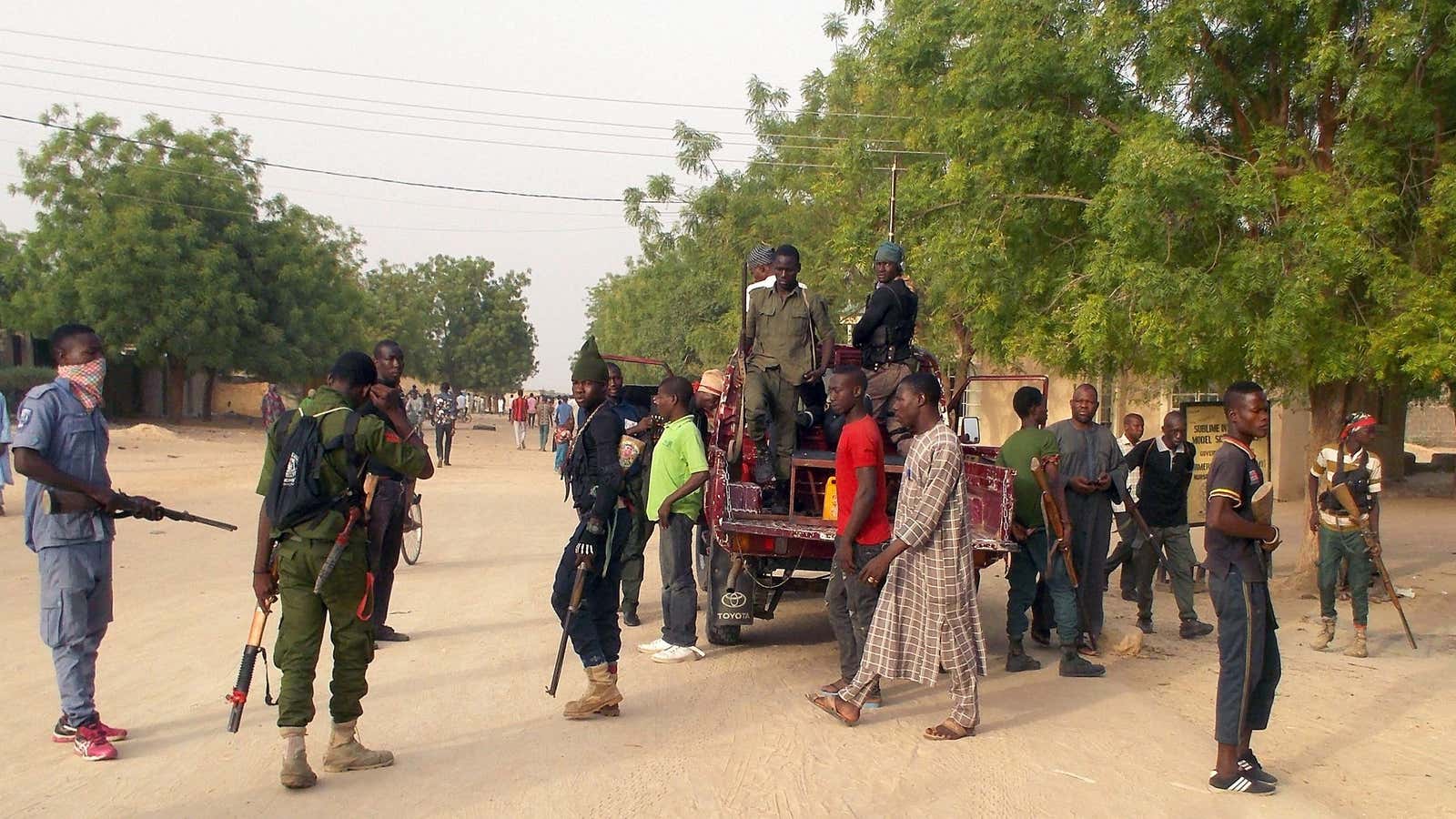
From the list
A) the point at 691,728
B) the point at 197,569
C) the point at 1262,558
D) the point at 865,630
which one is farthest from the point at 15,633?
the point at 1262,558

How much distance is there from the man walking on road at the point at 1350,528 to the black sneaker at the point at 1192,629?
0.78 m

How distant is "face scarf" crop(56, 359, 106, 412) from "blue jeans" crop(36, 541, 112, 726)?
71 cm

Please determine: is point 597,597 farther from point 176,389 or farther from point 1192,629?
point 176,389

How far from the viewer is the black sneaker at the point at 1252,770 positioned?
5.48 metres

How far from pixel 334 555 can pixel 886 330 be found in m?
5.19

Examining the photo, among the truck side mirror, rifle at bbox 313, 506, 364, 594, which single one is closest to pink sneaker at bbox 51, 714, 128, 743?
rifle at bbox 313, 506, 364, 594

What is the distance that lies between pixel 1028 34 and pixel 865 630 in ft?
22.6

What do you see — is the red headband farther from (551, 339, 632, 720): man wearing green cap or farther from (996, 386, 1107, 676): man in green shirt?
(551, 339, 632, 720): man wearing green cap

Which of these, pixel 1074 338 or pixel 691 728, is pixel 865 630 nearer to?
pixel 691 728

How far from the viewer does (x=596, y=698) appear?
6.48 meters

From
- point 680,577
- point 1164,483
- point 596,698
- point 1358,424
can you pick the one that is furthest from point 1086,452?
point 596,698

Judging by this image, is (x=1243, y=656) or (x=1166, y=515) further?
(x=1166, y=515)

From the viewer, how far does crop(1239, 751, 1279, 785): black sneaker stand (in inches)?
216

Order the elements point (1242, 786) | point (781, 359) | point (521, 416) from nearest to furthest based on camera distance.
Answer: point (1242, 786) < point (781, 359) < point (521, 416)
